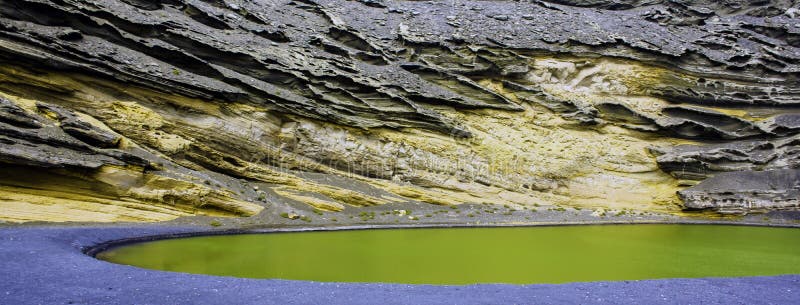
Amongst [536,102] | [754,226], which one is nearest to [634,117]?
[536,102]

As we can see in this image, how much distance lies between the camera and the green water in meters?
11.0

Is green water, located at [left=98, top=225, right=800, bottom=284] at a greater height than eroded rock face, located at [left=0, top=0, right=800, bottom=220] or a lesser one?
lesser

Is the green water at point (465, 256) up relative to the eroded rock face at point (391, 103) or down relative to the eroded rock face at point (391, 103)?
down

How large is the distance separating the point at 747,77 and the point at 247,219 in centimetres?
3671

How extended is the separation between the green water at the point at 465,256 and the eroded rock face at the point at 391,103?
22.0 feet

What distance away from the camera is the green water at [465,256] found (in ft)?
36.1

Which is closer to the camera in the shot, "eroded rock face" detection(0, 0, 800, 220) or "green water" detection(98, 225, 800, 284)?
"green water" detection(98, 225, 800, 284)

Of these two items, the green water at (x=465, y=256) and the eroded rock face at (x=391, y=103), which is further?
the eroded rock face at (x=391, y=103)

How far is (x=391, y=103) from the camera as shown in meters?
30.1

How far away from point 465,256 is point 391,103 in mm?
17706

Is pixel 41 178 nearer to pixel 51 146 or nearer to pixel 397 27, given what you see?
pixel 51 146

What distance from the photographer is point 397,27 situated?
38375 mm

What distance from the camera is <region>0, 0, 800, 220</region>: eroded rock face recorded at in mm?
21328

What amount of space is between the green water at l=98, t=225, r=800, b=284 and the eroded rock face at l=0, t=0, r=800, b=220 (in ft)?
22.0
